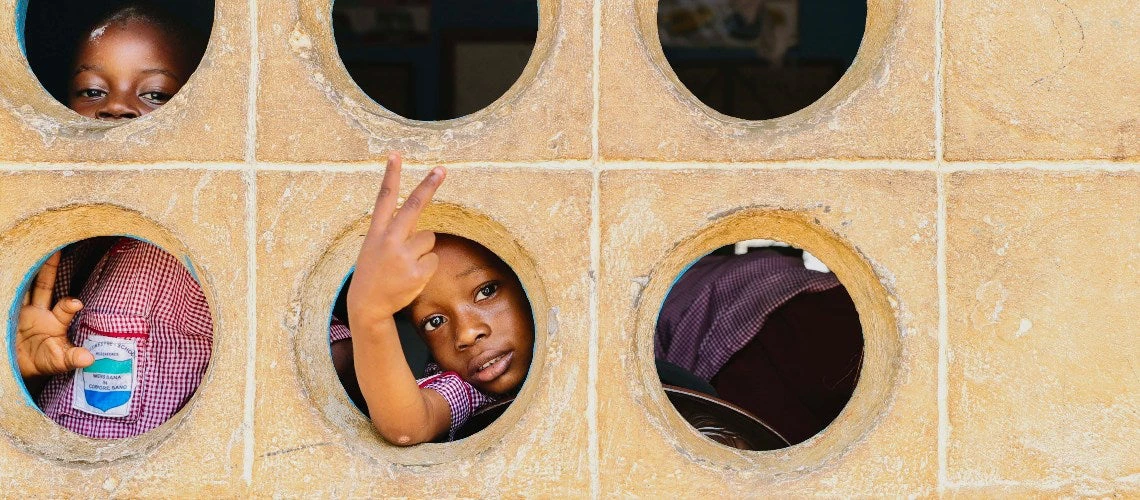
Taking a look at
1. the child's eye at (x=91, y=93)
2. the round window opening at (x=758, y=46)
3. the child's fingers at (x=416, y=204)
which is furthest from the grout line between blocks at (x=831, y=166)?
the round window opening at (x=758, y=46)

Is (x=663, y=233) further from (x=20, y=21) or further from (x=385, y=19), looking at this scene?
(x=385, y=19)

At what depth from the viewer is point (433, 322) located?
2.28 m

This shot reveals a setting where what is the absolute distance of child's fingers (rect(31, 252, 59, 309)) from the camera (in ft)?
6.82

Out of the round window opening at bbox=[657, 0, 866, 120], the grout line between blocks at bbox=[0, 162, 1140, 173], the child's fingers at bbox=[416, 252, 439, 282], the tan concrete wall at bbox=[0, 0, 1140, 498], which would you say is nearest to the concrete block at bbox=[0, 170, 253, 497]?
the tan concrete wall at bbox=[0, 0, 1140, 498]

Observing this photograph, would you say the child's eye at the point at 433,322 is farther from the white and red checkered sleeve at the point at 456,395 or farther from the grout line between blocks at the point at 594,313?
the grout line between blocks at the point at 594,313

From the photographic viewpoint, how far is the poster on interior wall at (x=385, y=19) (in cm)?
451

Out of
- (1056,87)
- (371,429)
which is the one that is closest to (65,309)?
(371,429)

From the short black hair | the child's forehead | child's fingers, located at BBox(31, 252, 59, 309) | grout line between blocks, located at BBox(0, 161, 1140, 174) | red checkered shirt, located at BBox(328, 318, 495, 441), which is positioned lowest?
red checkered shirt, located at BBox(328, 318, 495, 441)

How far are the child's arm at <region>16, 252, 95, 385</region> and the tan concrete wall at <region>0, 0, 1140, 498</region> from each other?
0.26 meters

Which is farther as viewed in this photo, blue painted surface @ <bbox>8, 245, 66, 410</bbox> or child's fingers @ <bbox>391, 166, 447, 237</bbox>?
blue painted surface @ <bbox>8, 245, 66, 410</bbox>

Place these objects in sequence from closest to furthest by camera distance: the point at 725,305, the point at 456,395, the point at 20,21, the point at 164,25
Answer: the point at 20,21 → the point at 456,395 → the point at 164,25 → the point at 725,305

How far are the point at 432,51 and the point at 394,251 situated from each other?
126 inches

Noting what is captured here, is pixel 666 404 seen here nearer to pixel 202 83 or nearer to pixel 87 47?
pixel 202 83

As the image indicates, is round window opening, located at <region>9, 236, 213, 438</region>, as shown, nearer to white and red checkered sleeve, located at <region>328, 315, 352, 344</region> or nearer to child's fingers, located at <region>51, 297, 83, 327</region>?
child's fingers, located at <region>51, 297, 83, 327</region>
